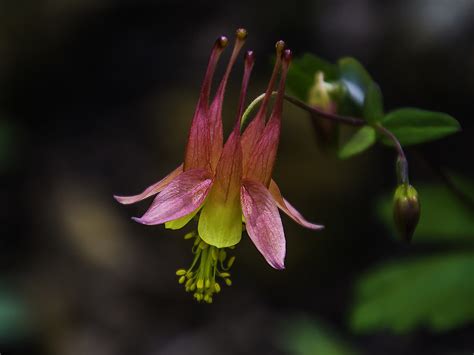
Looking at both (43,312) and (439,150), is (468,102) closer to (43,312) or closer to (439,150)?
(439,150)

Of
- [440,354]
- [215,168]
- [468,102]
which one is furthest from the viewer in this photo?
[468,102]

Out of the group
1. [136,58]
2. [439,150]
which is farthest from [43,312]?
[439,150]

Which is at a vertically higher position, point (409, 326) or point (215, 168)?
point (215, 168)

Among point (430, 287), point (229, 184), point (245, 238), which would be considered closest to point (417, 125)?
point (229, 184)

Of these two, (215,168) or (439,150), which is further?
(439,150)

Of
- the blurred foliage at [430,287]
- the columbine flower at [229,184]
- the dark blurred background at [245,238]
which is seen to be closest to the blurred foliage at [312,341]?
the dark blurred background at [245,238]

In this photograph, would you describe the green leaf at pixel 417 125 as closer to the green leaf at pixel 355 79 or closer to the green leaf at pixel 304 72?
the green leaf at pixel 355 79

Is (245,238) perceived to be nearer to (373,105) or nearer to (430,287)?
(430,287)
